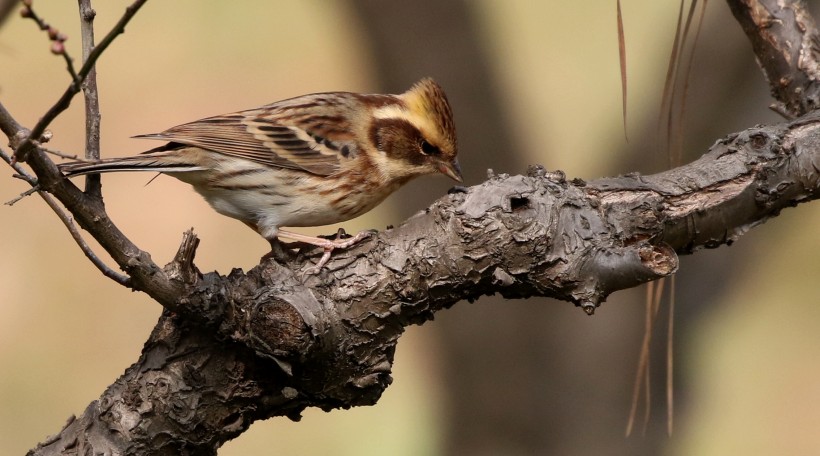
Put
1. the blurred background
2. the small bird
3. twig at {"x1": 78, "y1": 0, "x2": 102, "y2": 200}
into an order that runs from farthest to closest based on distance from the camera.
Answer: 1. the blurred background
2. the small bird
3. twig at {"x1": 78, "y1": 0, "x2": 102, "y2": 200}

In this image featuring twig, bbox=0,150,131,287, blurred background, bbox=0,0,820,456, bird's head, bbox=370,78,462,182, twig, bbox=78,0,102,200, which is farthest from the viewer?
blurred background, bbox=0,0,820,456

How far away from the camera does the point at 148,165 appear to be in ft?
12.9

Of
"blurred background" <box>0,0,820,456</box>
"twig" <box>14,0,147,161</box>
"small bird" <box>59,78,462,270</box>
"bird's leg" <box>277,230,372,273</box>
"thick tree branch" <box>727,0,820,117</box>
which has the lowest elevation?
"twig" <box>14,0,147,161</box>

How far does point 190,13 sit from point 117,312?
4.92 metres

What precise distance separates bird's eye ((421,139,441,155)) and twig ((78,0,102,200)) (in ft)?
5.87

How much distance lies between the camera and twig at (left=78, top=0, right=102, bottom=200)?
112 inches

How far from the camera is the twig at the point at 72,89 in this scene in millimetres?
2336

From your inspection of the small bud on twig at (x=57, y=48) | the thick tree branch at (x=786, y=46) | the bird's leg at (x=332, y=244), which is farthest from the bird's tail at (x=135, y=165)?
the thick tree branch at (x=786, y=46)

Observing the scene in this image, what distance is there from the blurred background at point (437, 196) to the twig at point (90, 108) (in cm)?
54

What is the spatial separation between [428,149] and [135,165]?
1.32 m

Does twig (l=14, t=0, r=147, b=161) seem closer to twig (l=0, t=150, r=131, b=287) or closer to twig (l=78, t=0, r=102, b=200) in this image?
twig (l=0, t=150, r=131, b=287)

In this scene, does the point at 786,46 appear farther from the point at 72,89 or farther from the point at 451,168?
the point at 72,89

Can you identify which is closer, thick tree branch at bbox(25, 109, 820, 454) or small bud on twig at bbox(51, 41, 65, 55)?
small bud on twig at bbox(51, 41, 65, 55)

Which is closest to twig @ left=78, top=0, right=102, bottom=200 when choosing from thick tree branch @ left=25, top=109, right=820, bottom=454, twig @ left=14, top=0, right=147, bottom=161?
twig @ left=14, top=0, right=147, bottom=161
